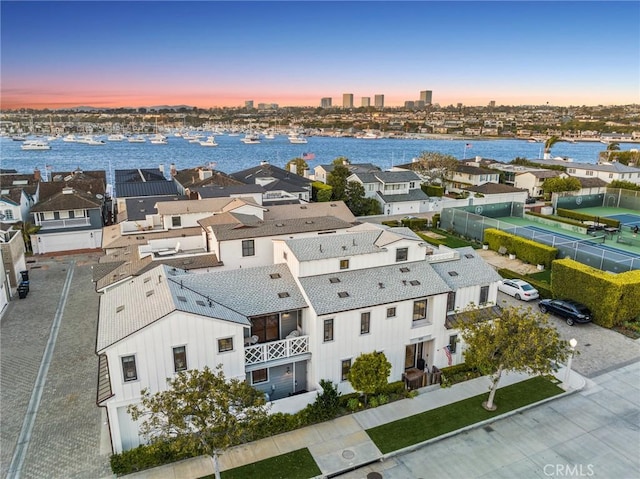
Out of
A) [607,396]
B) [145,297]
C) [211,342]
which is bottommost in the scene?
[607,396]

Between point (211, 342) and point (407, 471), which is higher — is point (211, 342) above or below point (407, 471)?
above

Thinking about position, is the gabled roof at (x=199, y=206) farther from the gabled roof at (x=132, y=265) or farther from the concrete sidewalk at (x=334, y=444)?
the concrete sidewalk at (x=334, y=444)

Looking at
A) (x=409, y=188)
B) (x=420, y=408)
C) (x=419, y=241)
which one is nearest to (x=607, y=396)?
(x=420, y=408)

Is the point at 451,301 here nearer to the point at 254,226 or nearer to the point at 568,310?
the point at 568,310

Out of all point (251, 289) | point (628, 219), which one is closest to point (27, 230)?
point (251, 289)

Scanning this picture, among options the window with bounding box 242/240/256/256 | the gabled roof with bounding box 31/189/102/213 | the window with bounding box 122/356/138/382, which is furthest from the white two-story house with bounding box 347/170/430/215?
the window with bounding box 122/356/138/382

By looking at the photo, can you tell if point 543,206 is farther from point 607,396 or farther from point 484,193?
point 607,396

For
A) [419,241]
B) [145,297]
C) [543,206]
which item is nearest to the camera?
[145,297]
